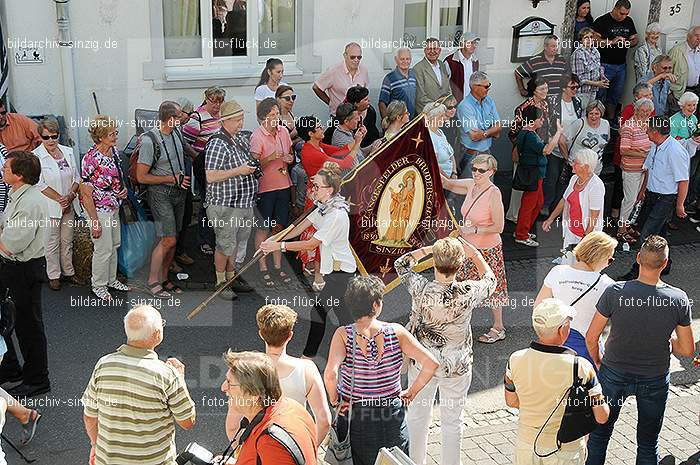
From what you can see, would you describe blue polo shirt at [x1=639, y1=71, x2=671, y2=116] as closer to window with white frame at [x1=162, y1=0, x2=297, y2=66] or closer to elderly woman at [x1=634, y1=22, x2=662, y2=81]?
elderly woman at [x1=634, y1=22, x2=662, y2=81]

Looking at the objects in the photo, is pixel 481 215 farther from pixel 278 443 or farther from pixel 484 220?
pixel 278 443

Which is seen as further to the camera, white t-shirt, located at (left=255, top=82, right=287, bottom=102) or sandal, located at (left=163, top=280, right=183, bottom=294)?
white t-shirt, located at (left=255, top=82, right=287, bottom=102)

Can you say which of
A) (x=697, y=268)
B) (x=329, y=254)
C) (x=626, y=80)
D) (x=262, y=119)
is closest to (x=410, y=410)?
(x=329, y=254)

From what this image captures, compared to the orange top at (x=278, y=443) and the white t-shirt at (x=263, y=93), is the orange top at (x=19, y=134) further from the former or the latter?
the orange top at (x=278, y=443)

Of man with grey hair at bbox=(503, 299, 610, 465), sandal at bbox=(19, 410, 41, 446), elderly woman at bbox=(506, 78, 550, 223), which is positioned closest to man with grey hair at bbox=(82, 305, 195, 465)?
sandal at bbox=(19, 410, 41, 446)

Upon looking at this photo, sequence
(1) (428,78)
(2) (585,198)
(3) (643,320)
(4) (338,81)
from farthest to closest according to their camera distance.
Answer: (1) (428,78) → (4) (338,81) → (2) (585,198) → (3) (643,320)

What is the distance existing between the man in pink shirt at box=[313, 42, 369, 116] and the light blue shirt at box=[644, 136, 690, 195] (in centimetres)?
356

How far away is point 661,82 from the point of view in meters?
12.4

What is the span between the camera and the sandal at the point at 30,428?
245 inches

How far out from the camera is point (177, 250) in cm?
976

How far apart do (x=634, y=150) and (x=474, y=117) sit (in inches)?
75.4

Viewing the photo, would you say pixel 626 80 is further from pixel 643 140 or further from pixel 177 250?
pixel 177 250

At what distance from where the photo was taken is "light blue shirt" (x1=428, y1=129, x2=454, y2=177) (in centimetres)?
923

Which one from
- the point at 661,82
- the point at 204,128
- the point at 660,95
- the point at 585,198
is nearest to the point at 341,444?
the point at 585,198
